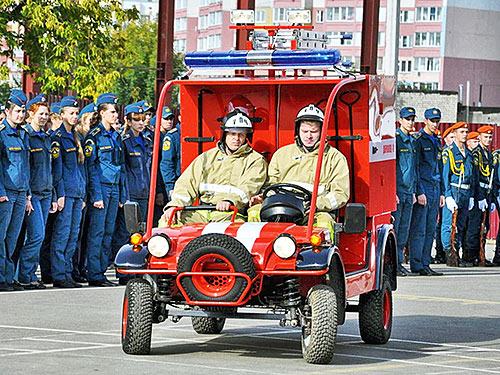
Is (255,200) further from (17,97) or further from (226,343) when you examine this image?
(17,97)

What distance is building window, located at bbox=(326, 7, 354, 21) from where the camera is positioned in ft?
370

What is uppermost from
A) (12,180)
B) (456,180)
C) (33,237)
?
(12,180)

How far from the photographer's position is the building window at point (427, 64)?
4363 inches

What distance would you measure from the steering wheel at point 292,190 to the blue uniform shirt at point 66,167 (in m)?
5.04

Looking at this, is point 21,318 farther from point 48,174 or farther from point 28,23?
point 28,23

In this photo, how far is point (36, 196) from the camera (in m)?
15.4

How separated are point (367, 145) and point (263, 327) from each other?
84.7 inches

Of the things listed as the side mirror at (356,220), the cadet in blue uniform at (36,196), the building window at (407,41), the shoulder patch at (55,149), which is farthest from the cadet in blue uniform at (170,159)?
the building window at (407,41)

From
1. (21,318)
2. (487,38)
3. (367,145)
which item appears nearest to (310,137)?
(367,145)

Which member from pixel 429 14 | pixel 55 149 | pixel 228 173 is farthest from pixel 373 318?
pixel 429 14

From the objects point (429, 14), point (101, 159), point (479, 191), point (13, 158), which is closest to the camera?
point (13, 158)

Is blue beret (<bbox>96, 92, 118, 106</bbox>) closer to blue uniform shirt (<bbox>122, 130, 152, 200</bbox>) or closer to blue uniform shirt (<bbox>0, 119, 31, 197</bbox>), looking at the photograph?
blue uniform shirt (<bbox>122, 130, 152, 200</bbox>)

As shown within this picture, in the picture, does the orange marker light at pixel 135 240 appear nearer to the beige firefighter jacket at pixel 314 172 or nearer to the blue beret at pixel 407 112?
the beige firefighter jacket at pixel 314 172

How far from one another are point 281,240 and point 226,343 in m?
1.82
